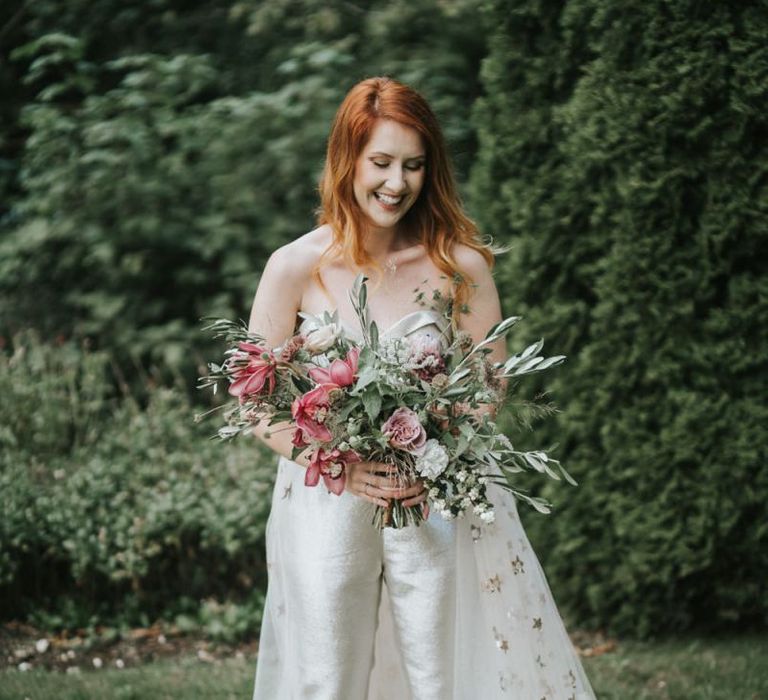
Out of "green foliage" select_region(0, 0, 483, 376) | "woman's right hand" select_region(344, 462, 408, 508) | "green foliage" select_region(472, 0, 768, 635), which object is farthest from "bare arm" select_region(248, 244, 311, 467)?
"green foliage" select_region(0, 0, 483, 376)

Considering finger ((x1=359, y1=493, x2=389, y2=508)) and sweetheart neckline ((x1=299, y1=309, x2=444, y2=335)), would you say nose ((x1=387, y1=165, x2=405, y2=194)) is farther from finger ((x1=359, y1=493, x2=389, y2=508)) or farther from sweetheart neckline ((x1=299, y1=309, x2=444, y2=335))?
finger ((x1=359, y1=493, x2=389, y2=508))

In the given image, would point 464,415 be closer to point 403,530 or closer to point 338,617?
point 403,530

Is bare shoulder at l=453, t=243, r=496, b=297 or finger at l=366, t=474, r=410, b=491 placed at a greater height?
bare shoulder at l=453, t=243, r=496, b=297

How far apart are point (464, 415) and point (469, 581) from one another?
1.95ft

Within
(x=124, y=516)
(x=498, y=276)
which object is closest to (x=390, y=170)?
(x=498, y=276)

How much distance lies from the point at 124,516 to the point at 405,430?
2.74 m

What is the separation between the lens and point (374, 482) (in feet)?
8.39

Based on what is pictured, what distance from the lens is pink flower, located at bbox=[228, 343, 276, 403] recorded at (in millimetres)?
2404

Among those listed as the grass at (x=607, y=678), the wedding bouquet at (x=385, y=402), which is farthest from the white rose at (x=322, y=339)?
the grass at (x=607, y=678)

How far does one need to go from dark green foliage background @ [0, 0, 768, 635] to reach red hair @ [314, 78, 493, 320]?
54.4 inches

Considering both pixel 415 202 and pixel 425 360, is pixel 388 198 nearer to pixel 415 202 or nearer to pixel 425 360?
pixel 415 202

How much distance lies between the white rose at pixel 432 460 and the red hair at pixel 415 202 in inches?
23.9

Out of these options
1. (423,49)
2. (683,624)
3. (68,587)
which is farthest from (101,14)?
(683,624)

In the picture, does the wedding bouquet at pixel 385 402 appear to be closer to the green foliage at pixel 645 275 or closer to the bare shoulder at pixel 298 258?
the bare shoulder at pixel 298 258
